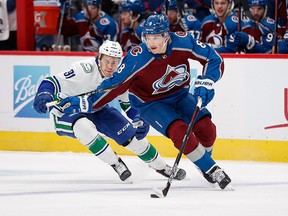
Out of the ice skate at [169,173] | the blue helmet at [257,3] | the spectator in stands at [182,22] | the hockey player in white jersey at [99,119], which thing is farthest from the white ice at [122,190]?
the blue helmet at [257,3]

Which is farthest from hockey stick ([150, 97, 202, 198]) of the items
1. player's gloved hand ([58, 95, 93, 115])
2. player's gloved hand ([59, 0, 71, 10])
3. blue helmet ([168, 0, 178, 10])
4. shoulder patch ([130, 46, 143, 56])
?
player's gloved hand ([59, 0, 71, 10])

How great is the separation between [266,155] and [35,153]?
2.05 m

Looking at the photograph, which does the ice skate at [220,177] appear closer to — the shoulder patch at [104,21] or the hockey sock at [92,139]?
the hockey sock at [92,139]

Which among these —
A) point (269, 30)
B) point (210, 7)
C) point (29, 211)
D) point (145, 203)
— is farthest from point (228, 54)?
point (29, 211)

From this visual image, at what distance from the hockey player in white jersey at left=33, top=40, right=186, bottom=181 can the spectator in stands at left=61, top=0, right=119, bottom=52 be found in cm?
237

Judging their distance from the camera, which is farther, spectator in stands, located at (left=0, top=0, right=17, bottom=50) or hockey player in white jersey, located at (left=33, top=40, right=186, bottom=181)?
spectator in stands, located at (left=0, top=0, right=17, bottom=50)

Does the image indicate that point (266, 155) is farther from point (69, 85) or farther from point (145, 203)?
point (145, 203)

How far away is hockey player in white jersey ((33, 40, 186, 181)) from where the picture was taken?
21.8 feet

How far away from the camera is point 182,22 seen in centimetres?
919

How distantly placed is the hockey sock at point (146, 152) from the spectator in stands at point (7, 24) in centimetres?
288

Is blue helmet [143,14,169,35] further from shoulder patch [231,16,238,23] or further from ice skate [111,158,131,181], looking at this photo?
shoulder patch [231,16,238,23]

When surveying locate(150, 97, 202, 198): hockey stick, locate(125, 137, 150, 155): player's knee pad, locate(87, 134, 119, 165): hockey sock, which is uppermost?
locate(150, 97, 202, 198): hockey stick

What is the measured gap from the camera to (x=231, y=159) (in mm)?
8133

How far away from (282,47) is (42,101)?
262 centimetres
